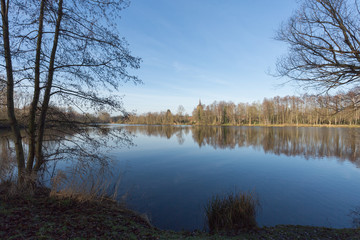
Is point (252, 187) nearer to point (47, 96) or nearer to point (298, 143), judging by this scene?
point (47, 96)

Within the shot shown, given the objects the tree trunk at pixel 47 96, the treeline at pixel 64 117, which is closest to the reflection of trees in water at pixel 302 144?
the treeline at pixel 64 117

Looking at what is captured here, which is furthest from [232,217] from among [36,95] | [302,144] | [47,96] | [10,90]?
[302,144]

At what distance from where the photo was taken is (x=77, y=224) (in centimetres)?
363

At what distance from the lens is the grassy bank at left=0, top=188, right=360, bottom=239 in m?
3.19

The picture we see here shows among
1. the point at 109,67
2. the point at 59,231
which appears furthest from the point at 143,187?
the point at 109,67

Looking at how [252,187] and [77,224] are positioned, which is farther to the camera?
[252,187]

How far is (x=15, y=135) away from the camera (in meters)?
5.41

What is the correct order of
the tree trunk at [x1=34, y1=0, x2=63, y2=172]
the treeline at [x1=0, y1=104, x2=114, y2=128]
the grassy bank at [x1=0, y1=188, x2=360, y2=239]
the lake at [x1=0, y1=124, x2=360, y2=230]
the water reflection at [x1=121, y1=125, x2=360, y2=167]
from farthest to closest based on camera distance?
1. the water reflection at [x1=121, y1=125, x2=360, y2=167]
2. the lake at [x1=0, y1=124, x2=360, y2=230]
3. the treeline at [x1=0, y1=104, x2=114, y2=128]
4. the tree trunk at [x1=34, y1=0, x2=63, y2=172]
5. the grassy bank at [x1=0, y1=188, x2=360, y2=239]

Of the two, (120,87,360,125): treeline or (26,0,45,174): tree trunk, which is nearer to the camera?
(26,0,45,174): tree trunk

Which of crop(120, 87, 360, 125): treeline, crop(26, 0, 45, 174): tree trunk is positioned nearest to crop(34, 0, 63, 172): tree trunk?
crop(26, 0, 45, 174): tree trunk

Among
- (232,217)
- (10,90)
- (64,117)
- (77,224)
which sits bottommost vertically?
(232,217)

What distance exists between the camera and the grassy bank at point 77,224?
10.5 feet

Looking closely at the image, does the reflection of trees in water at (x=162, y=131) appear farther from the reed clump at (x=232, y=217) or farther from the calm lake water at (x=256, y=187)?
the reed clump at (x=232, y=217)

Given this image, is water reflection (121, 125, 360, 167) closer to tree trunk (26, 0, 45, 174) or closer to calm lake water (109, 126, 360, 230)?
calm lake water (109, 126, 360, 230)
